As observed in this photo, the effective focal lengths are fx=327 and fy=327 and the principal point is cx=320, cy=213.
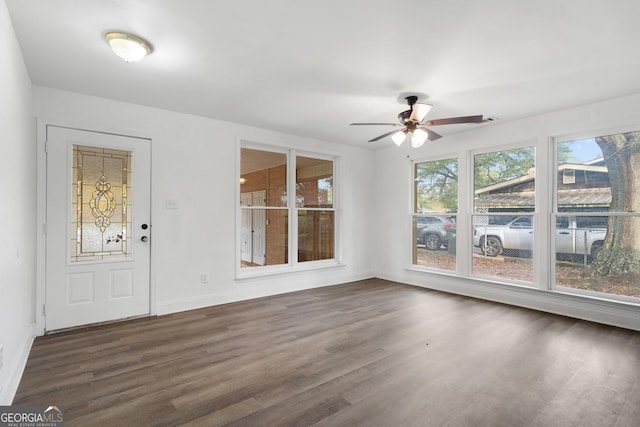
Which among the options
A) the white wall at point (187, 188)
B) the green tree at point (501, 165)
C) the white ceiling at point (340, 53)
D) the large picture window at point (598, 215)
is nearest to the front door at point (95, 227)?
the white wall at point (187, 188)

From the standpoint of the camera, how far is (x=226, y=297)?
456 cm

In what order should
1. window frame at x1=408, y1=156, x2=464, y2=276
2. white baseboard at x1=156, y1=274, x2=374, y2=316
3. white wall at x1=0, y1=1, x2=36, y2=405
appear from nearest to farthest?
white wall at x1=0, y1=1, x2=36, y2=405, white baseboard at x1=156, y1=274, x2=374, y2=316, window frame at x1=408, y1=156, x2=464, y2=276

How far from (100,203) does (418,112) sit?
367 centimetres

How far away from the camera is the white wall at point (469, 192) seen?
12.2ft

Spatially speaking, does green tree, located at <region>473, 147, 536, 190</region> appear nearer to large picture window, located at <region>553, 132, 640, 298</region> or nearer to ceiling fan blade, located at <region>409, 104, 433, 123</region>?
large picture window, located at <region>553, 132, 640, 298</region>

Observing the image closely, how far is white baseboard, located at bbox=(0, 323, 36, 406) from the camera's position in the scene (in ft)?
6.70

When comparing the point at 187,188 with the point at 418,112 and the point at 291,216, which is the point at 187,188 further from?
the point at 418,112

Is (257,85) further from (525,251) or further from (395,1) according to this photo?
(525,251)

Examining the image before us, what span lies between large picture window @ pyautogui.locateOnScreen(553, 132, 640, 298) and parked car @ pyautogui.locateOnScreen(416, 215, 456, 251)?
1498 millimetres

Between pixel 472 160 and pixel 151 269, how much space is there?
479 centimetres

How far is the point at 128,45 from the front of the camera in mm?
2430

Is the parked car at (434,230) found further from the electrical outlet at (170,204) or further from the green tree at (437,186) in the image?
the electrical outlet at (170,204)

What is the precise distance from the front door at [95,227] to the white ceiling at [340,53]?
2.05ft

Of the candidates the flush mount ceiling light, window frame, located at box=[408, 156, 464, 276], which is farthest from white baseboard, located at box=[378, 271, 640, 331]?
the flush mount ceiling light
